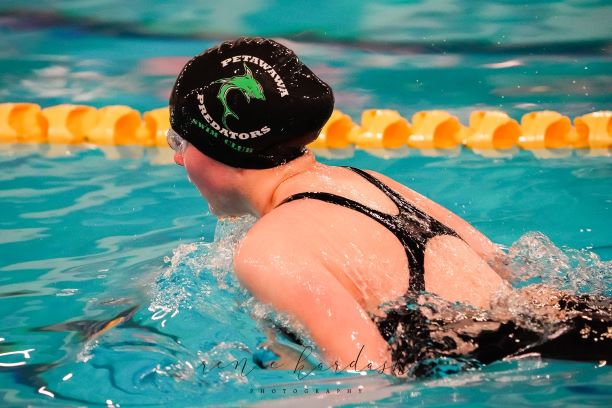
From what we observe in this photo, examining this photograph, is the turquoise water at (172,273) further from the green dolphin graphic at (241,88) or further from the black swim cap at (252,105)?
the green dolphin graphic at (241,88)

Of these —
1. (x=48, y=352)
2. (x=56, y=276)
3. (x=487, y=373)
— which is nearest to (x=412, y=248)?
(x=487, y=373)

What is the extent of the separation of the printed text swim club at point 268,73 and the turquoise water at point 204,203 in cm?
51

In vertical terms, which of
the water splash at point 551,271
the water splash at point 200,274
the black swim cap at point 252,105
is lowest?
the water splash at point 551,271

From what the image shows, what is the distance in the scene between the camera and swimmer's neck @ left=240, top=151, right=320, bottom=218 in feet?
8.87

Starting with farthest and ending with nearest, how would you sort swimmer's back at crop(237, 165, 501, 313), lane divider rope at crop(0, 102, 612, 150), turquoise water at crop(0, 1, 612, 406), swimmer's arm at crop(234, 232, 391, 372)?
lane divider rope at crop(0, 102, 612, 150) → turquoise water at crop(0, 1, 612, 406) → swimmer's back at crop(237, 165, 501, 313) → swimmer's arm at crop(234, 232, 391, 372)

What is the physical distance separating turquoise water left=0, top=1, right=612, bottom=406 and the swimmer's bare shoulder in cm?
11

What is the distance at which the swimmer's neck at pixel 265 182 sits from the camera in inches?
106

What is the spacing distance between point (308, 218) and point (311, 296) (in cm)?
30

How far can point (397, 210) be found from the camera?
8.53 ft

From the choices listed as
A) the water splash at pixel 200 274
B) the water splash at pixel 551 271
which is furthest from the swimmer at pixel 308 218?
the water splash at pixel 200 274

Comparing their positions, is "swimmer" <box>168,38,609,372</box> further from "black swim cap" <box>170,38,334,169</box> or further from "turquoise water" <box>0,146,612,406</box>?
"turquoise water" <box>0,146,612,406</box>

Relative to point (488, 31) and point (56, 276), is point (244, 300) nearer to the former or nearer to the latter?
point (56, 276)

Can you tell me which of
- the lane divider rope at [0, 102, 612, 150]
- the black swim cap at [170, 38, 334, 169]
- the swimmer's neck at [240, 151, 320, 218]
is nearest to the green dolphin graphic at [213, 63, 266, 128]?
the black swim cap at [170, 38, 334, 169]

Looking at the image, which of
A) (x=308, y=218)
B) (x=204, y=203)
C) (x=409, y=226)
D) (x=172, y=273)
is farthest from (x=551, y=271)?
(x=204, y=203)
